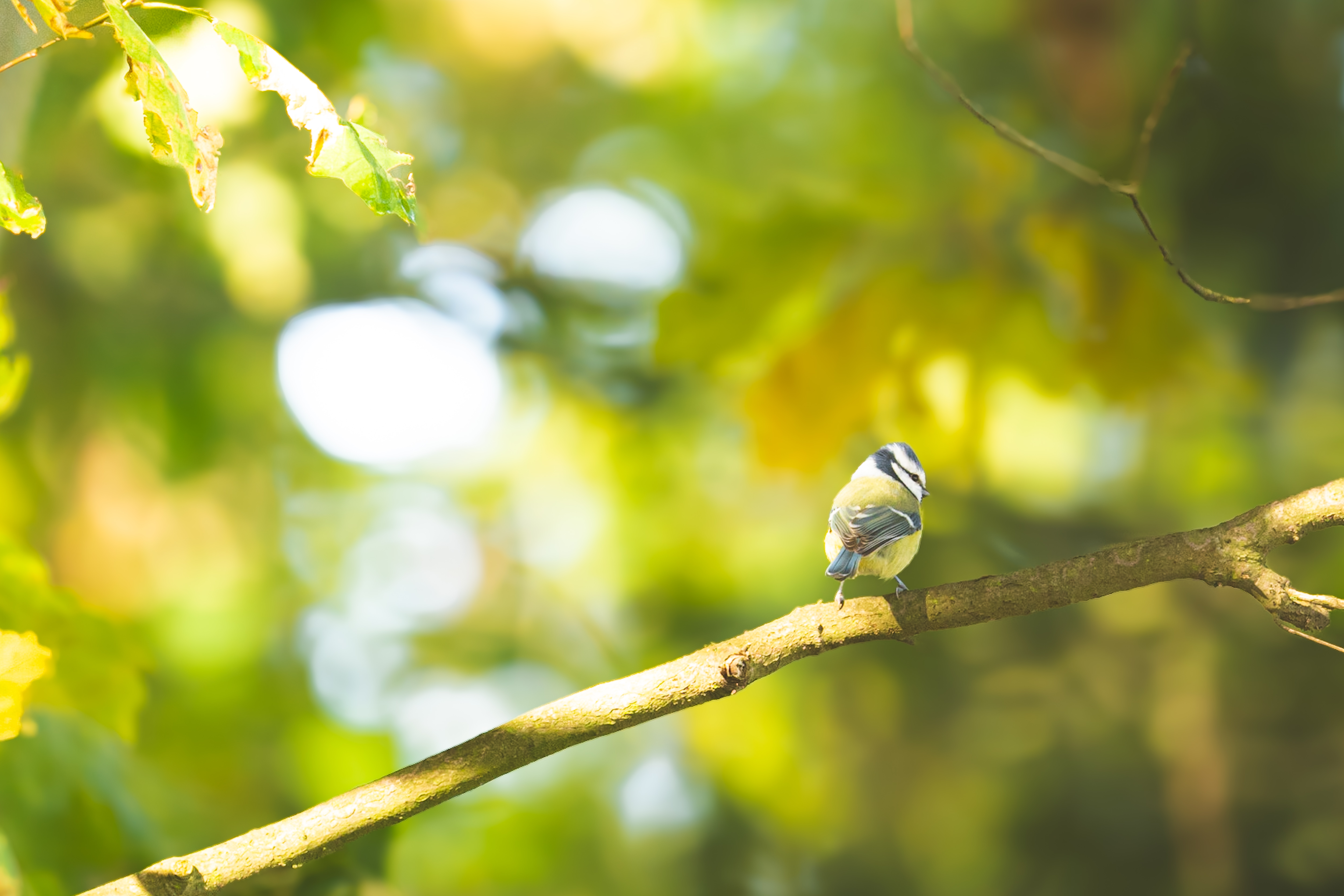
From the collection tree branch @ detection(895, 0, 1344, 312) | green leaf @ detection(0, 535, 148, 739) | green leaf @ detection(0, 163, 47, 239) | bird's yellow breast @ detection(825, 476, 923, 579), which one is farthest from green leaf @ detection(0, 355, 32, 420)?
tree branch @ detection(895, 0, 1344, 312)

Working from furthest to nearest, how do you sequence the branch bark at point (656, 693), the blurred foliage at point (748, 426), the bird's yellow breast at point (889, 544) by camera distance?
the blurred foliage at point (748, 426) → the bird's yellow breast at point (889, 544) → the branch bark at point (656, 693)

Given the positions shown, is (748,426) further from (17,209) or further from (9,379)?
(17,209)

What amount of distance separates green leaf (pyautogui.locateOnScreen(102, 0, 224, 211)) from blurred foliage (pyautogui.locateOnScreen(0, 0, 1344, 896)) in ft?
3.64

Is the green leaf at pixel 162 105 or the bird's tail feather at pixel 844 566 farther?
the bird's tail feather at pixel 844 566

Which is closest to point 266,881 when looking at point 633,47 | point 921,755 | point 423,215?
point 423,215

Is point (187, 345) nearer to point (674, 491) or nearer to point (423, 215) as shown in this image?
point (674, 491)

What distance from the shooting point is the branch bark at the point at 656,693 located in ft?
2.34

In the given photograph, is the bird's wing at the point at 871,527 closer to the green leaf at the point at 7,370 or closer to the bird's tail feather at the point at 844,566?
the bird's tail feather at the point at 844,566

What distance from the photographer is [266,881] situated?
1.22 meters

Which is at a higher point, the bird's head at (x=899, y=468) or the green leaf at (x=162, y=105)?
the bird's head at (x=899, y=468)

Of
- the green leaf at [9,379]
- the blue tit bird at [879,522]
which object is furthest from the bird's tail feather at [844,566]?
the green leaf at [9,379]

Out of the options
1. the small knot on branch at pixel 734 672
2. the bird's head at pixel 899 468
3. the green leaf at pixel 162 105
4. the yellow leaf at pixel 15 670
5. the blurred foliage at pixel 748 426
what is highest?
the blurred foliage at pixel 748 426

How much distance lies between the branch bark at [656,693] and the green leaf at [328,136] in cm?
38

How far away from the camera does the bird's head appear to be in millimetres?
1121
